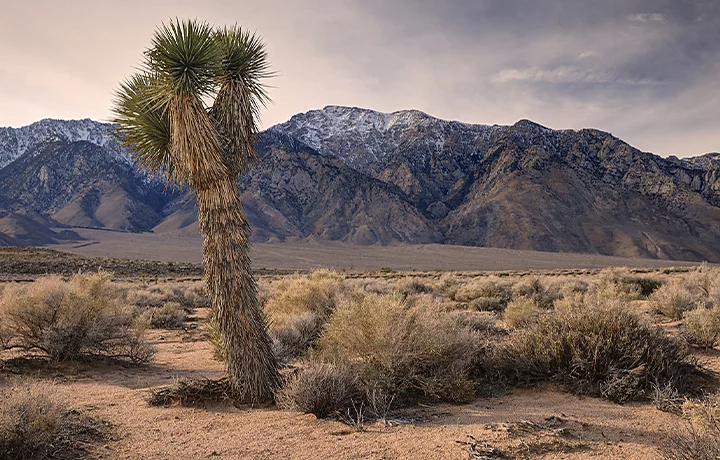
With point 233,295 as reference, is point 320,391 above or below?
below

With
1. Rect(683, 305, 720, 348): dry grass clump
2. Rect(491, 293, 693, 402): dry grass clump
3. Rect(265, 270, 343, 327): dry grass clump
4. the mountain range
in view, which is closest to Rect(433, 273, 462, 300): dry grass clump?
Rect(265, 270, 343, 327): dry grass clump

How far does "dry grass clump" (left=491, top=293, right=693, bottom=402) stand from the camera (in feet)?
21.5

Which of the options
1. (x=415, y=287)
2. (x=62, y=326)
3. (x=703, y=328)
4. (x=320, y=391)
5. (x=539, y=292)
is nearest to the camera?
(x=320, y=391)

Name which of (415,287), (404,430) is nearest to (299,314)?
(404,430)

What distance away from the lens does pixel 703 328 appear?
30.6 ft

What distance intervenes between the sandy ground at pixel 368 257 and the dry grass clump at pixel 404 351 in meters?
57.3

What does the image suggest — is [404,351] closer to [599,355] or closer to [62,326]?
[599,355]

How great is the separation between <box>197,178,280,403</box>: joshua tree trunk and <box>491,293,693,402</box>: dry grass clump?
12.5 feet

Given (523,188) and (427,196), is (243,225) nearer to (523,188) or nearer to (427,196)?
(523,188)

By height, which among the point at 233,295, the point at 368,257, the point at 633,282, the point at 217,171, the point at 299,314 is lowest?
the point at 368,257

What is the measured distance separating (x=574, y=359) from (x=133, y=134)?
7.46 meters

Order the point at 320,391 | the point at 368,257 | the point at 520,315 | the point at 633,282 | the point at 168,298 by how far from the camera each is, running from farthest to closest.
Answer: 1. the point at 368,257
2. the point at 633,282
3. the point at 168,298
4. the point at 520,315
5. the point at 320,391

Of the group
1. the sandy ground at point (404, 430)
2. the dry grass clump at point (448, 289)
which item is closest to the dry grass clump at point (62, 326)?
the sandy ground at point (404, 430)

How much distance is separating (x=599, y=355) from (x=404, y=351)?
2.88 m
